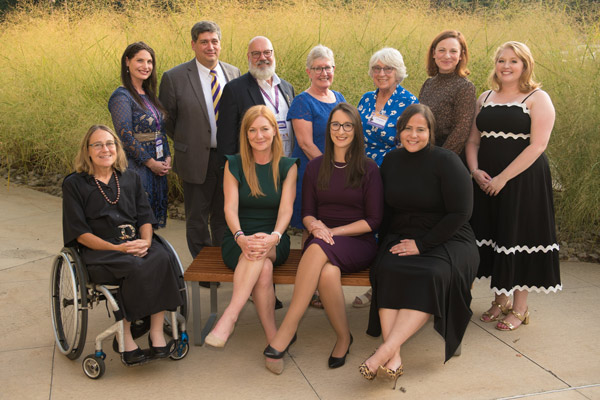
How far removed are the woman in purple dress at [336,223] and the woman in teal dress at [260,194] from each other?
138mm

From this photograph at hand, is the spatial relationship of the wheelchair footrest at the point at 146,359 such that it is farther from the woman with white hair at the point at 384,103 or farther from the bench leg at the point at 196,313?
the woman with white hair at the point at 384,103

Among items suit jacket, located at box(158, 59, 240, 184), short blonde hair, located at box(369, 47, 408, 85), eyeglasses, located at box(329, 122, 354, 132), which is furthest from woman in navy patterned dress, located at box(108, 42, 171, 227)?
short blonde hair, located at box(369, 47, 408, 85)

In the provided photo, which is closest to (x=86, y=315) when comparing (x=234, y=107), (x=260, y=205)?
(x=260, y=205)

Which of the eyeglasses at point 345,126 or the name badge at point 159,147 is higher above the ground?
the eyeglasses at point 345,126

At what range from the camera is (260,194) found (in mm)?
3439

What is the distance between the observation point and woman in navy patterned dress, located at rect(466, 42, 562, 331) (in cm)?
340

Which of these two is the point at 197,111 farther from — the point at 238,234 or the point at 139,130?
the point at 238,234

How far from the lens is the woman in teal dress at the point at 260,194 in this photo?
330 cm

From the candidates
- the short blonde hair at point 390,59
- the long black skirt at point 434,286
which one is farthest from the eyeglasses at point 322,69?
the long black skirt at point 434,286

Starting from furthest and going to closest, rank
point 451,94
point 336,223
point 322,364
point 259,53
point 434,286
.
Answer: point 259,53, point 451,94, point 336,223, point 322,364, point 434,286

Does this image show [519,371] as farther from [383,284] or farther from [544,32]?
[544,32]

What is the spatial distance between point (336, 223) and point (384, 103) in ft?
2.89

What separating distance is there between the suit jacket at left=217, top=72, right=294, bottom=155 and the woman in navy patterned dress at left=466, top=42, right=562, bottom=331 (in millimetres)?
1456

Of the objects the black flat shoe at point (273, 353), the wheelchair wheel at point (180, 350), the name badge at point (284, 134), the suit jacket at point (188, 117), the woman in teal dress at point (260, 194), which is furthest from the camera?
the suit jacket at point (188, 117)
